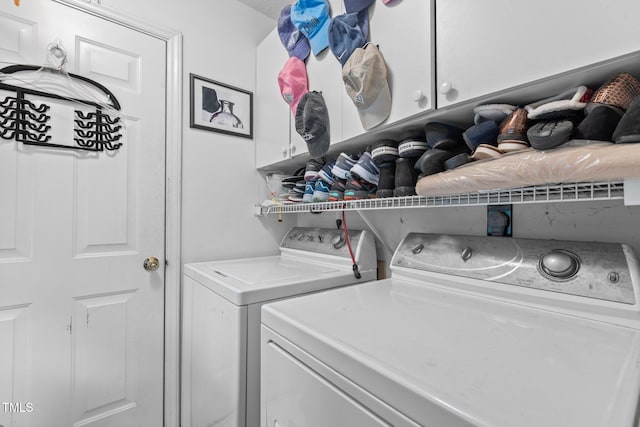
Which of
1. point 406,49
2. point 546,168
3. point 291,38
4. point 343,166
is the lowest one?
point 546,168

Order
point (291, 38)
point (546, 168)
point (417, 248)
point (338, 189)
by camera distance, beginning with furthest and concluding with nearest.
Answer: point (291, 38)
point (338, 189)
point (417, 248)
point (546, 168)

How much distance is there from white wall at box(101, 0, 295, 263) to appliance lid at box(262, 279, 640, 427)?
1142mm

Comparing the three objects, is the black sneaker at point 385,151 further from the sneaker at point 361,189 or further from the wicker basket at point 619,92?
the wicker basket at point 619,92

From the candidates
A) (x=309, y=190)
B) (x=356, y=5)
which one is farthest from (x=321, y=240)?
(x=356, y=5)

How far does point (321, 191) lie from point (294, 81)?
0.62 metres

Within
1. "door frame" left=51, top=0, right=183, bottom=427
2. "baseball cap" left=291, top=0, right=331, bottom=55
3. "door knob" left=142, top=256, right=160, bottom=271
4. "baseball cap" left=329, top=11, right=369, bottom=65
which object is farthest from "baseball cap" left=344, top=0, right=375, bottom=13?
"door knob" left=142, top=256, right=160, bottom=271

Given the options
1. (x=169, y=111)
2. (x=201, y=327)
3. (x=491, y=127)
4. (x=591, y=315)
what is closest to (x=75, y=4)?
(x=169, y=111)

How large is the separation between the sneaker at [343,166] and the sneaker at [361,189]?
7 cm

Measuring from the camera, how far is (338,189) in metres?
1.46

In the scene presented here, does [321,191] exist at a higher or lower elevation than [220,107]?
lower

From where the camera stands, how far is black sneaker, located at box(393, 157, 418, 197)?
3.68ft

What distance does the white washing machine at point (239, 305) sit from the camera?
110 centimetres

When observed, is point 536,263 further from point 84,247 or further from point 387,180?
point 84,247

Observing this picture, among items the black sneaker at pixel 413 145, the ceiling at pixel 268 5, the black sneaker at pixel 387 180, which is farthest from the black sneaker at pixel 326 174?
the ceiling at pixel 268 5
